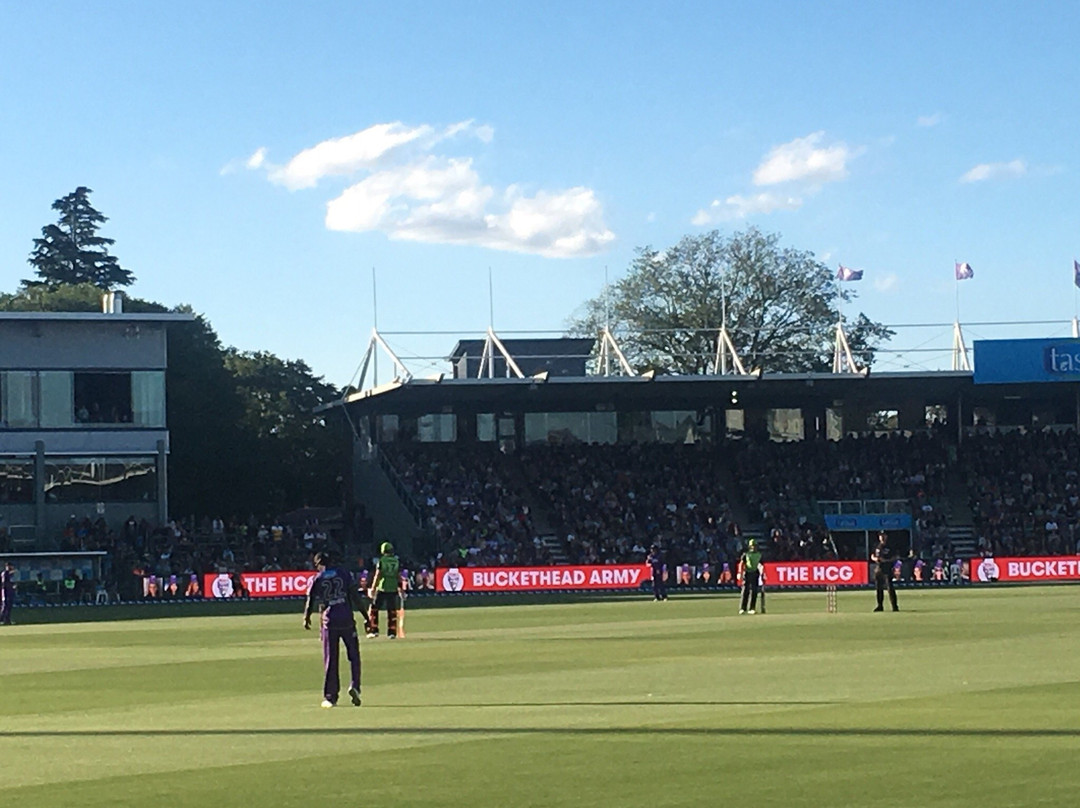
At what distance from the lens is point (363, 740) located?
16156 millimetres

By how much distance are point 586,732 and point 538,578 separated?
4989 centimetres

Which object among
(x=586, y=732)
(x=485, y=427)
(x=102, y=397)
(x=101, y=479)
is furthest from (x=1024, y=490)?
(x=586, y=732)

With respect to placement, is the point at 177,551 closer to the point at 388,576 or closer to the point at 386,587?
the point at 386,587

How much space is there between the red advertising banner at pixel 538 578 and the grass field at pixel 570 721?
31081 mm

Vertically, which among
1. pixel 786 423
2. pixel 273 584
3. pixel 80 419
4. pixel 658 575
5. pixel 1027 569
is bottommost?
pixel 1027 569

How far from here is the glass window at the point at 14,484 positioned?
70.8 metres

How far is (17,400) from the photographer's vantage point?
71750 millimetres

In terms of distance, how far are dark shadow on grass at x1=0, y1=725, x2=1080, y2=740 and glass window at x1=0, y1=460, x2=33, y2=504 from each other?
55.1m

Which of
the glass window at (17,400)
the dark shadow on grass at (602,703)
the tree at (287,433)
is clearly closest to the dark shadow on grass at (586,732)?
the dark shadow on grass at (602,703)

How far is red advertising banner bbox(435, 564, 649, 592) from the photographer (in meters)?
65.6

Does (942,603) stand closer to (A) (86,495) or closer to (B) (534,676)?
(B) (534,676)

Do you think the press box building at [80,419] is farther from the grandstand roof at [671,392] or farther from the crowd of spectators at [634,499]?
the crowd of spectators at [634,499]

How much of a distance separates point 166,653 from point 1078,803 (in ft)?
74.7

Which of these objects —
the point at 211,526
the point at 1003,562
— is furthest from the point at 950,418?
the point at 211,526
